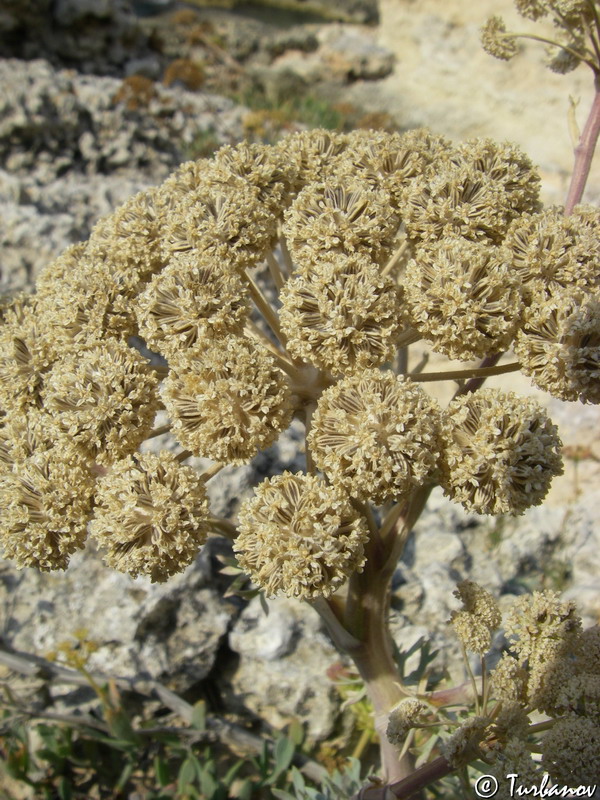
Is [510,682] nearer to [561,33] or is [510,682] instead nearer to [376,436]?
[376,436]

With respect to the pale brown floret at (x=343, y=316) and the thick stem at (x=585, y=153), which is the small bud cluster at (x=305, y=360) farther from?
the thick stem at (x=585, y=153)

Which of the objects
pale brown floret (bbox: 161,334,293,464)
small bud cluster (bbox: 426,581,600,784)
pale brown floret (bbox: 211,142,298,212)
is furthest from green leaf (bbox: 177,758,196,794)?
pale brown floret (bbox: 211,142,298,212)

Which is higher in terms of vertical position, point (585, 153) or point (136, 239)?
point (585, 153)

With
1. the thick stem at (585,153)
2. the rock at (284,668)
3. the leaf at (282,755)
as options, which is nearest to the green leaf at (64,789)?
the rock at (284,668)

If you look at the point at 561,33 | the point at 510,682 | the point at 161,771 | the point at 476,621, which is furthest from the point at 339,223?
the point at 161,771

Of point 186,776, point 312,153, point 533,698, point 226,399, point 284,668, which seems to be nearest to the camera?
point 226,399

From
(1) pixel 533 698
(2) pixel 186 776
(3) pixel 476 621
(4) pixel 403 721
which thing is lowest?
(2) pixel 186 776

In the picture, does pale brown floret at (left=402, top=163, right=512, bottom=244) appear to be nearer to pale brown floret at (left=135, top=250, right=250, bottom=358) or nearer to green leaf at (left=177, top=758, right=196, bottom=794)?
pale brown floret at (left=135, top=250, right=250, bottom=358)
